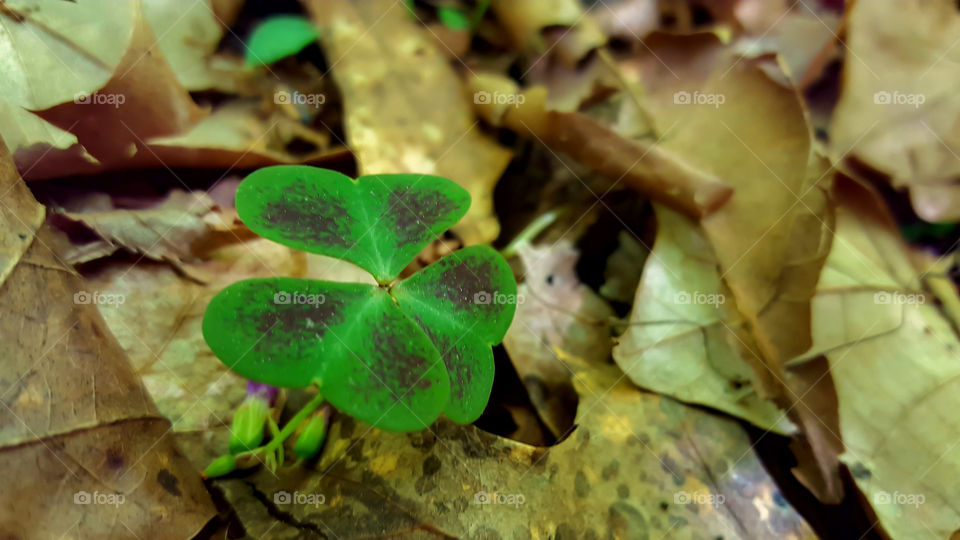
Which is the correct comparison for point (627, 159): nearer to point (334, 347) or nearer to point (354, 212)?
point (354, 212)

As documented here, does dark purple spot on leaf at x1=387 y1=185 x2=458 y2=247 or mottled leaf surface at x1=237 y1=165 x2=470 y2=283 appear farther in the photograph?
dark purple spot on leaf at x1=387 y1=185 x2=458 y2=247

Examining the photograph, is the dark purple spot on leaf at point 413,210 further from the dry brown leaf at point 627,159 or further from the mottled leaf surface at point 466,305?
the dry brown leaf at point 627,159

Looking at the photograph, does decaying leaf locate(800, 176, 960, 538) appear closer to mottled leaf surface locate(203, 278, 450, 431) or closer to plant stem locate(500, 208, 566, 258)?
plant stem locate(500, 208, 566, 258)

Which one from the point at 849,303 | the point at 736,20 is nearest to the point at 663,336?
the point at 849,303

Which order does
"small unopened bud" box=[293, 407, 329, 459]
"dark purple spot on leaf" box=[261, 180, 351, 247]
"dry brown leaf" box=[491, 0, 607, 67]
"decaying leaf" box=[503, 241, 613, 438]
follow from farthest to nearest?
"dry brown leaf" box=[491, 0, 607, 67], "decaying leaf" box=[503, 241, 613, 438], "small unopened bud" box=[293, 407, 329, 459], "dark purple spot on leaf" box=[261, 180, 351, 247]

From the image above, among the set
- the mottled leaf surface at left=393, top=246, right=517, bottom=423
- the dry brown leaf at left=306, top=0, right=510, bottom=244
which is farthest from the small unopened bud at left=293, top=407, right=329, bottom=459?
the dry brown leaf at left=306, top=0, right=510, bottom=244
